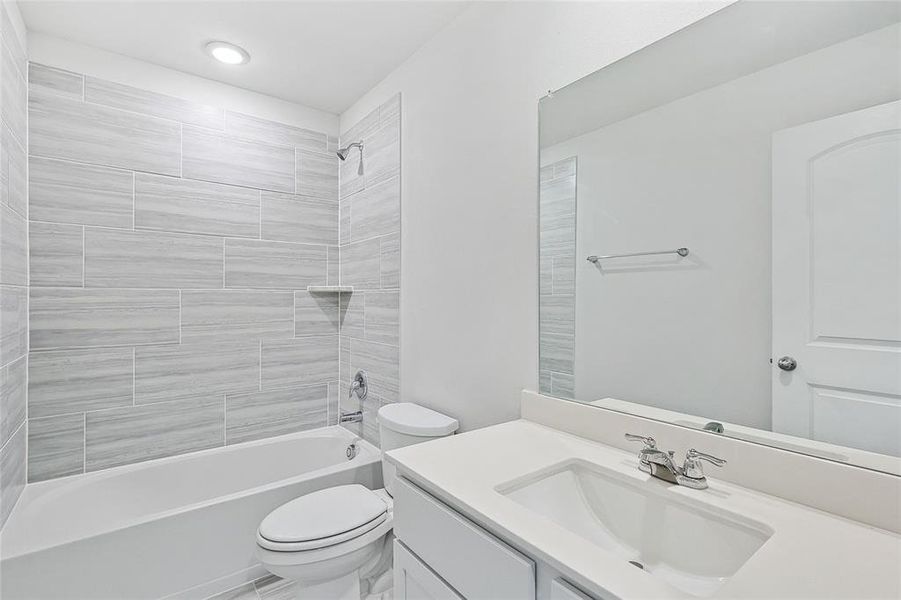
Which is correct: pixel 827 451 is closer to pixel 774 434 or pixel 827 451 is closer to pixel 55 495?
pixel 774 434

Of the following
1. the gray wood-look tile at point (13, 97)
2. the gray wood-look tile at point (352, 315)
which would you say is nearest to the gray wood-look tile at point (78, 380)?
the gray wood-look tile at point (13, 97)

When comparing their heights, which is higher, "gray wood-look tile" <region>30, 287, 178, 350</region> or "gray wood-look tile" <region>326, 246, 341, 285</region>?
"gray wood-look tile" <region>326, 246, 341, 285</region>

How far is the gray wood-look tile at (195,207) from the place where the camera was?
2197mm

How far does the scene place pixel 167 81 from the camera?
7.39 ft

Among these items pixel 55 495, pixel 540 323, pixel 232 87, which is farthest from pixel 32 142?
pixel 540 323

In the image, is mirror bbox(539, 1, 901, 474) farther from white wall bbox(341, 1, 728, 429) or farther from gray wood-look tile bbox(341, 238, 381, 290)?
gray wood-look tile bbox(341, 238, 381, 290)

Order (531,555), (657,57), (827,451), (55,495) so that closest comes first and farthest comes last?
(531,555) < (827,451) < (657,57) < (55,495)

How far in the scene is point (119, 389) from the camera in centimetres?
213

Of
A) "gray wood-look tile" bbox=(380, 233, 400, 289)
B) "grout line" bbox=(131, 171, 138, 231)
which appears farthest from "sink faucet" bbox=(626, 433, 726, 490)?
"grout line" bbox=(131, 171, 138, 231)

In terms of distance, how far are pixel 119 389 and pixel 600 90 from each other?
2480mm

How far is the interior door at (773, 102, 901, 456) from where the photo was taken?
79cm

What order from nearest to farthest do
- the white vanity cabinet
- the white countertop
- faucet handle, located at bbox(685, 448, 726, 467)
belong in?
the white countertop
the white vanity cabinet
faucet handle, located at bbox(685, 448, 726, 467)

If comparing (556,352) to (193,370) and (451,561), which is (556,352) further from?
(193,370)

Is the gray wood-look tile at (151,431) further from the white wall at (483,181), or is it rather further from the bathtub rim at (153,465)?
the white wall at (483,181)
